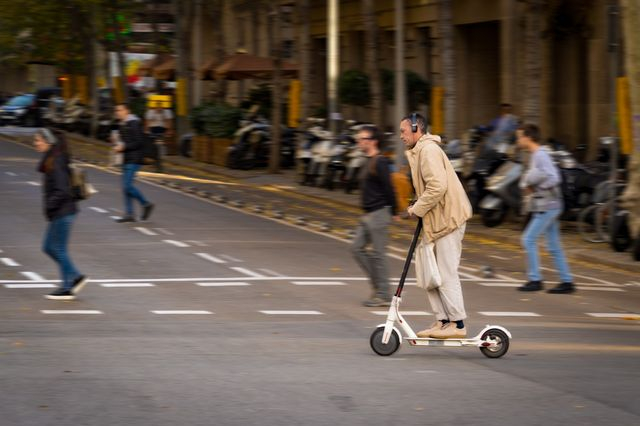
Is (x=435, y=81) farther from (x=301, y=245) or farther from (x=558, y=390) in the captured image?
(x=558, y=390)

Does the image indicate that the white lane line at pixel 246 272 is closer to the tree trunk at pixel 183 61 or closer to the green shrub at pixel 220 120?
the green shrub at pixel 220 120

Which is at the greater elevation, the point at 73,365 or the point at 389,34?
the point at 389,34

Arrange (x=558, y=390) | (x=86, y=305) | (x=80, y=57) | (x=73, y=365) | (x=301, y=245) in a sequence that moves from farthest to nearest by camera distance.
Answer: (x=80, y=57), (x=301, y=245), (x=86, y=305), (x=73, y=365), (x=558, y=390)

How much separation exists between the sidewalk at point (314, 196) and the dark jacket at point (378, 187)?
476 cm

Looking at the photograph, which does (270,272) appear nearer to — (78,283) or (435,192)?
(78,283)

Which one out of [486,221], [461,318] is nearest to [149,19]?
[486,221]

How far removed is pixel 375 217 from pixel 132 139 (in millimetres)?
8482

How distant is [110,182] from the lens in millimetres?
27469

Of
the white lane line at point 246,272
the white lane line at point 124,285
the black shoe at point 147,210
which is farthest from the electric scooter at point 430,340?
the black shoe at point 147,210

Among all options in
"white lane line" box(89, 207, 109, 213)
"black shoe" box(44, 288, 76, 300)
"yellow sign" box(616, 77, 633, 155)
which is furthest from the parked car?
"black shoe" box(44, 288, 76, 300)

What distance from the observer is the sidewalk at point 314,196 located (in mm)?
16891

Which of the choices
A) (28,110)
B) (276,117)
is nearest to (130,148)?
(276,117)

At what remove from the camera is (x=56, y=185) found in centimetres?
1242

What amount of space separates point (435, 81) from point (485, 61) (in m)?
1.54
